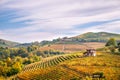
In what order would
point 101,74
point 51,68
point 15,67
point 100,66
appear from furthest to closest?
point 15,67
point 51,68
point 100,66
point 101,74

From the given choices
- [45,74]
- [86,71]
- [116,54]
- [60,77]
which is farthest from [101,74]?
[116,54]

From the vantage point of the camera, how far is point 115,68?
4131 inches

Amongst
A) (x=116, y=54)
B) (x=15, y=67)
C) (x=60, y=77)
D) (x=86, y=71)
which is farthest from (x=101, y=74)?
(x=15, y=67)

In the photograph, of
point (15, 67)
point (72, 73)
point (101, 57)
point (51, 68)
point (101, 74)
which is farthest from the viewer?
point (15, 67)

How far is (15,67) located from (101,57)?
1882 inches

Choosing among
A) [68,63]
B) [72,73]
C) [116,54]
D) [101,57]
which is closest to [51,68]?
[68,63]

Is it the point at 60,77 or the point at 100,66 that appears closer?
the point at 60,77

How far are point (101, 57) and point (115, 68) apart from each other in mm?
20748

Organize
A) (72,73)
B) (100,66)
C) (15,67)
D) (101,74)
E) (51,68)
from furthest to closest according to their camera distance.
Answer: (15,67), (51,68), (100,66), (72,73), (101,74)

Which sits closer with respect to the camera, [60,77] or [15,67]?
[60,77]

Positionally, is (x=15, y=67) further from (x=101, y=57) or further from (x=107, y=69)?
(x=107, y=69)

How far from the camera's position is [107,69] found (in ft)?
342

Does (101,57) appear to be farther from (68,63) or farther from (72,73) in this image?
(72,73)

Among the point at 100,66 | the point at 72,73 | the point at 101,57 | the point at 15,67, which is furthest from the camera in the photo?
the point at 15,67
